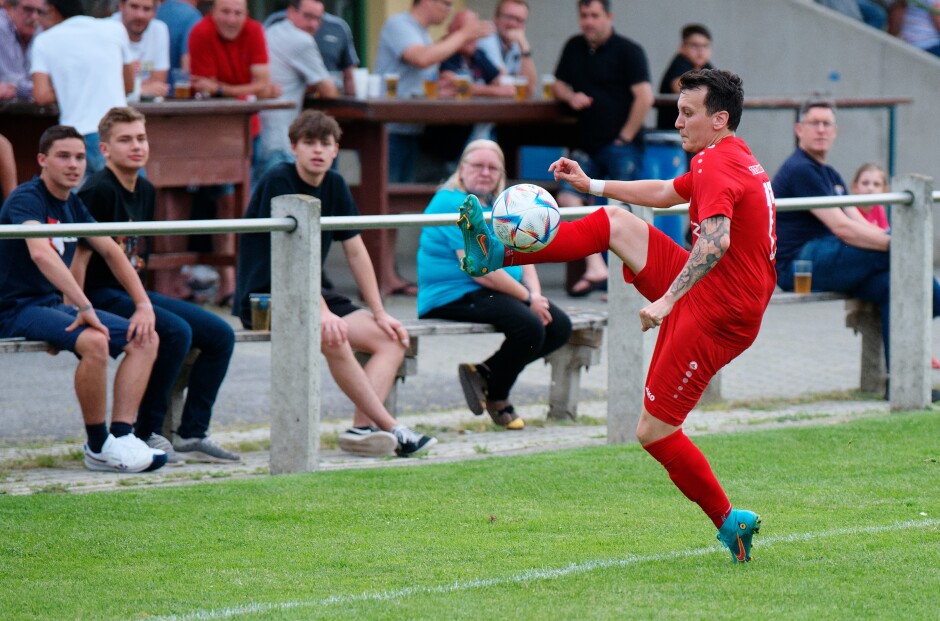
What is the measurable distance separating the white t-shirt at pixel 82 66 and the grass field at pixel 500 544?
14.1 ft

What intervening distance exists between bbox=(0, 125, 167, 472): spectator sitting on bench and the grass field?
754 millimetres

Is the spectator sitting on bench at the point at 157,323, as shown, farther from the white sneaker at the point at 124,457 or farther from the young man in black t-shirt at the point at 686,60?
the young man in black t-shirt at the point at 686,60

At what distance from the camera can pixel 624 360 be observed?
7.60 m

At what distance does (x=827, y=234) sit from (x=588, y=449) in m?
2.99

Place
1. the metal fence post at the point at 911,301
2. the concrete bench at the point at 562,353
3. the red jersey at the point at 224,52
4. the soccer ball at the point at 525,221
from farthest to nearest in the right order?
the red jersey at the point at 224,52 < the metal fence post at the point at 911,301 < the concrete bench at the point at 562,353 < the soccer ball at the point at 525,221

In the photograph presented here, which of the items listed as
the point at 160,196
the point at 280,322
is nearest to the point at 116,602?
the point at 280,322

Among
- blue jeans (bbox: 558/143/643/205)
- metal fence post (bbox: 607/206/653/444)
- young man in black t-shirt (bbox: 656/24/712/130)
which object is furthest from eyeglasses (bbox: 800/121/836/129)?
young man in black t-shirt (bbox: 656/24/712/130)

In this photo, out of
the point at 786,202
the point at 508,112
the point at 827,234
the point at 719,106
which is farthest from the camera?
the point at 508,112

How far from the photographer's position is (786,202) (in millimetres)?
7902

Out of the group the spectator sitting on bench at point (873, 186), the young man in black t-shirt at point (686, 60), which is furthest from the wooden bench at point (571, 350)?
the young man in black t-shirt at point (686, 60)

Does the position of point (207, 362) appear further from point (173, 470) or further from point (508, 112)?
point (508, 112)

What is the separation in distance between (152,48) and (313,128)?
4.21m

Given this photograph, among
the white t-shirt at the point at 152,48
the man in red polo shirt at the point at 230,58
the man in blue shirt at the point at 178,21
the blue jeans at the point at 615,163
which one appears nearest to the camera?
the white t-shirt at the point at 152,48

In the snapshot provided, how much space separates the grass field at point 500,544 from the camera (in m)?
4.73
